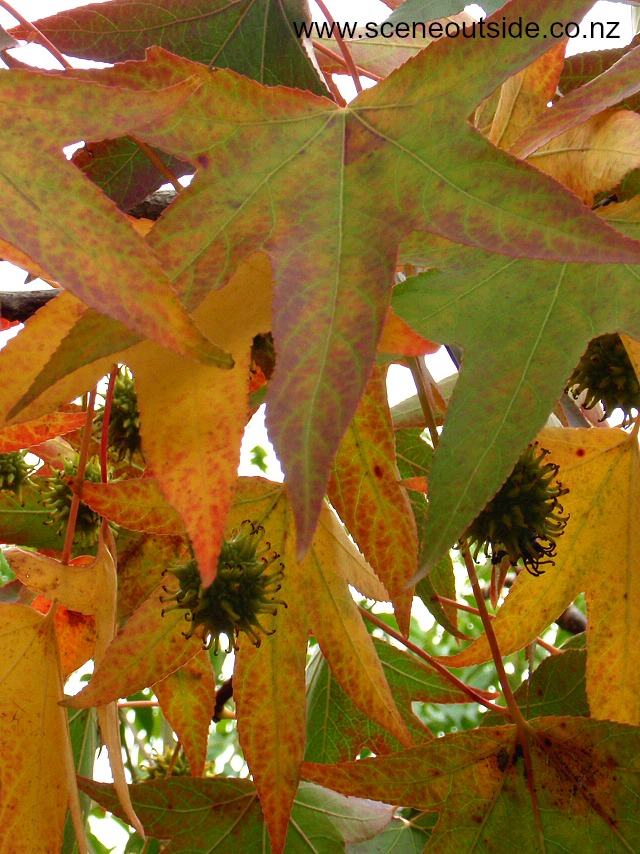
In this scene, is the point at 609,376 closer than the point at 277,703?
No

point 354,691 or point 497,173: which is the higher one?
point 497,173

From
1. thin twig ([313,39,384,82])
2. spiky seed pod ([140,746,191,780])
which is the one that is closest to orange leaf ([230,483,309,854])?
thin twig ([313,39,384,82])

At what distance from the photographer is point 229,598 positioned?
80 cm

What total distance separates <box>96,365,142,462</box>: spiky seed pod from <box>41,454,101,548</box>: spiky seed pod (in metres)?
0.07

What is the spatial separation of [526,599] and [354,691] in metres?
0.18

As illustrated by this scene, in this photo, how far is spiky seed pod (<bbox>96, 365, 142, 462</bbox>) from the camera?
39.8 inches

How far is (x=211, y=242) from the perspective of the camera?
0.61 metres

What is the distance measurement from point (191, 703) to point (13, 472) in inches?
→ 13.7

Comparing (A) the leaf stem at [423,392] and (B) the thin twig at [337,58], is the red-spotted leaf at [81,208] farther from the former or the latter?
(B) the thin twig at [337,58]

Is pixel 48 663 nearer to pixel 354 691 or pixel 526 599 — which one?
pixel 354 691

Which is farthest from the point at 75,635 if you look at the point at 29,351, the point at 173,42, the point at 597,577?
the point at 173,42

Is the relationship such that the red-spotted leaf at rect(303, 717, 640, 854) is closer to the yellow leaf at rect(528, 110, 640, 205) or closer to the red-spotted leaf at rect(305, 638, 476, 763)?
the red-spotted leaf at rect(305, 638, 476, 763)

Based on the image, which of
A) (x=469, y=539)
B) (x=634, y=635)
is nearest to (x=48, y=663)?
(x=469, y=539)

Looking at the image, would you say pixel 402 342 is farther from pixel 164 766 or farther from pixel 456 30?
pixel 164 766
